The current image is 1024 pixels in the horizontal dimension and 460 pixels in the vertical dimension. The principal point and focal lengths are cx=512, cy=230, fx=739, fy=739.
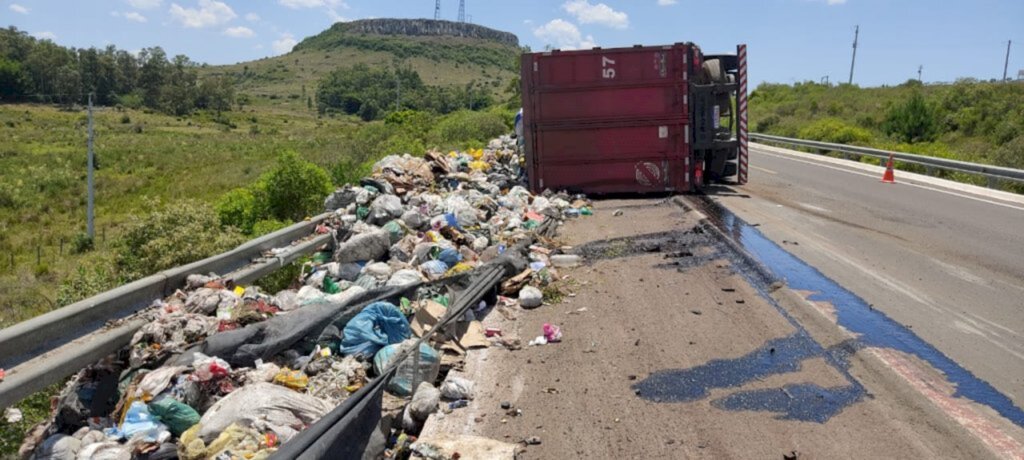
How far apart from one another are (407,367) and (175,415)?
140cm

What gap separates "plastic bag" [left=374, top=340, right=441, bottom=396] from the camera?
478 centimetres

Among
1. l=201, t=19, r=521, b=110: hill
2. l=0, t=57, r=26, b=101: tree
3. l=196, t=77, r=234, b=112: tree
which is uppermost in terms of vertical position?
l=201, t=19, r=521, b=110: hill

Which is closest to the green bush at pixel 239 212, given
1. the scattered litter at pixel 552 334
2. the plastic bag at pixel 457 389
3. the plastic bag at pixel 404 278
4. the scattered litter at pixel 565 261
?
the plastic bag at pixel 404 278

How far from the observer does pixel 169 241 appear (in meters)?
8.44

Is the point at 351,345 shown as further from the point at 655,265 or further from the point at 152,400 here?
the point at 655,265

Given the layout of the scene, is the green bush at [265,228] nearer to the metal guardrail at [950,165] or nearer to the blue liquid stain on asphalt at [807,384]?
the blue liquid stain on asphalt at [807,384]

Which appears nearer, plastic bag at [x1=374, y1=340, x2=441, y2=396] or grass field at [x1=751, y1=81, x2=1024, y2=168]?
plastic bag at [x1=374, y1=340, x2=441, y2=396]

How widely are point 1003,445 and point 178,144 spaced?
227 ft

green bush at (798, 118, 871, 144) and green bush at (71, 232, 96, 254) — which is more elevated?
green bush at (798, 118, 871, 144)

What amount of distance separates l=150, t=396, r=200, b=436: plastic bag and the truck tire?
1155cm

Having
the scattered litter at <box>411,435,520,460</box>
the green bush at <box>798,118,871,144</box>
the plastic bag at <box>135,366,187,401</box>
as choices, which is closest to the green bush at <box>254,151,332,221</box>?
the plastic bag at <box>135,366,187,401</box>

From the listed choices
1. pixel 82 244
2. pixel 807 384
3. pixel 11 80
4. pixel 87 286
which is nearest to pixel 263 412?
pixel 807 384

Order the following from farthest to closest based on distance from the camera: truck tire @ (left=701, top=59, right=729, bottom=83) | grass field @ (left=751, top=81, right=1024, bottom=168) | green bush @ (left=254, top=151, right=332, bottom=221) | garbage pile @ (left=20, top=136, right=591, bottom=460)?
grass field @ (left=751, top=81, right=1024, bottom=168)
truck tire @ (left=701, top=59, right=729, bottom=83)
green bush @ (left=254, top=151, right=332, bottom=221)
garbage pile @ (left=20, top=136, right=591, bottom=460)

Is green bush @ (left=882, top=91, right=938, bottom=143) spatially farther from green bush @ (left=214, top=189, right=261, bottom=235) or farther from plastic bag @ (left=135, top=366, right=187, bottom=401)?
plastic bag @ (left=135, top=366, right=187, bottom=401)
